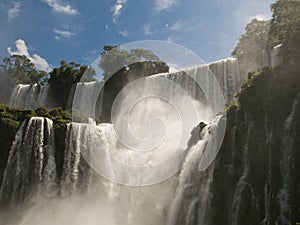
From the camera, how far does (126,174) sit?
21.6 m

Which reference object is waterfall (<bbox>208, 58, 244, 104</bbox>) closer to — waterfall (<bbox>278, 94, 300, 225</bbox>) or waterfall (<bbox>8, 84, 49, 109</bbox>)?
waterfall (<bbox>278, 94, 300, 225</bbox>)

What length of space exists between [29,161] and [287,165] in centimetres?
1401

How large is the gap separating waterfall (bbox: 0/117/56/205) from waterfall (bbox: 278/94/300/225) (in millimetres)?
12645

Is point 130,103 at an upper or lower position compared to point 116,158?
upper

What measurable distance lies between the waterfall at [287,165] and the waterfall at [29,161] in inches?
498

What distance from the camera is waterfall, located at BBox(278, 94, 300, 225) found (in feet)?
40.4

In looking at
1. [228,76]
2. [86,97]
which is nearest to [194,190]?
[228,76]

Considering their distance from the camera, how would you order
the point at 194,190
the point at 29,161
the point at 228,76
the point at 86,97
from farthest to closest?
the point at 86,97 → the point at 228,76 → the point at 29,161 → the point at 194,190

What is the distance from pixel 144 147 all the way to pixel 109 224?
7638 millimetres

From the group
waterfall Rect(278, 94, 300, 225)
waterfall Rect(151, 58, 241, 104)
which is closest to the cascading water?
waterfall Rect(151, 58, 241, 104)

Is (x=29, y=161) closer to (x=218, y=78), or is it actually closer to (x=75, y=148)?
(x=75, y=148)

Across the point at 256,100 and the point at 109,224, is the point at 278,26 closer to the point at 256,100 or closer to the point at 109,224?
the point at 256,100

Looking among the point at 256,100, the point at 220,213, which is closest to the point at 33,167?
the point at 220,213

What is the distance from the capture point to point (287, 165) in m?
13.1
